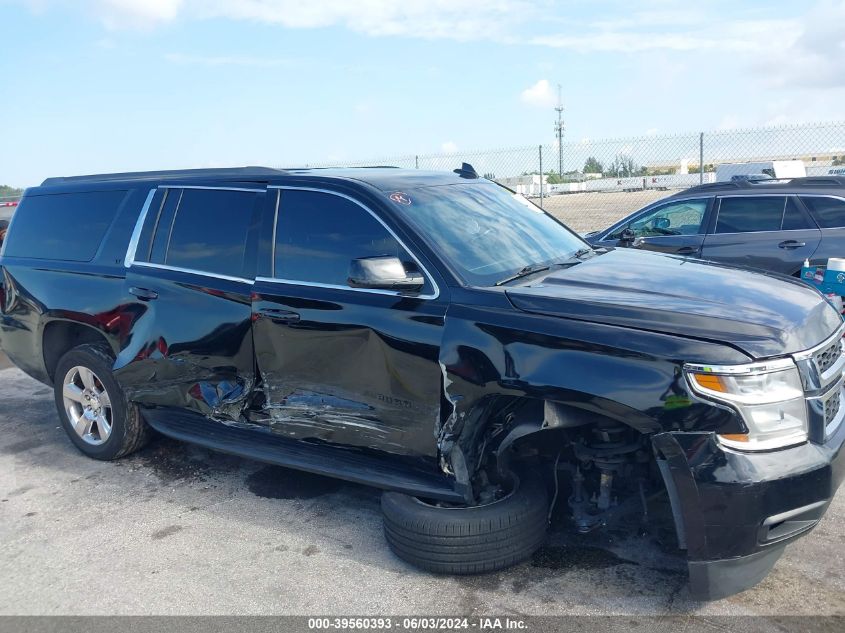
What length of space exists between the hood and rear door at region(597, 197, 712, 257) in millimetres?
4111

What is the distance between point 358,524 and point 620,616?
155 centimetres

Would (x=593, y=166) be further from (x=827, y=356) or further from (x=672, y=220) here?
(x=827, y=356)

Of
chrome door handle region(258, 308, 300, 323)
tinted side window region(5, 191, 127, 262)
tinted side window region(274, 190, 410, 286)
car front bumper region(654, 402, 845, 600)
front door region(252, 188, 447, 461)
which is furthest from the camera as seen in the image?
tinted side window region(5, 191, 127, 262)

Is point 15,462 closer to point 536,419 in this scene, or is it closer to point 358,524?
point 358,524

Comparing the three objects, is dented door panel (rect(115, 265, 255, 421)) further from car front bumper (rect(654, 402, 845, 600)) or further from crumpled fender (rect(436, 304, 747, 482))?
car front bumper (rect(654, 402, 845, 600))

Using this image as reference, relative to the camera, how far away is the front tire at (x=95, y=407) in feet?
16.7

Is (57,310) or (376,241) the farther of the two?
(57,310)

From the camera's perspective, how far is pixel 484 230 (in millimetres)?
4195

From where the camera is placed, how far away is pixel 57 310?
17.4ft

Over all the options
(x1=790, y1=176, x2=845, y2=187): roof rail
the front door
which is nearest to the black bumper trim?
the front door

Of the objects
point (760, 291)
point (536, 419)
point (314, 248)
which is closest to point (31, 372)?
point (314, 248)

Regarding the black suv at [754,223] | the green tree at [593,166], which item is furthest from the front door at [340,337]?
the green tree at [593,166]

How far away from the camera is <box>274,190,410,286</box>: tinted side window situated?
3.93 meters

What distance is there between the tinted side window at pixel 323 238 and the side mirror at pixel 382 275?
22 centimetres
